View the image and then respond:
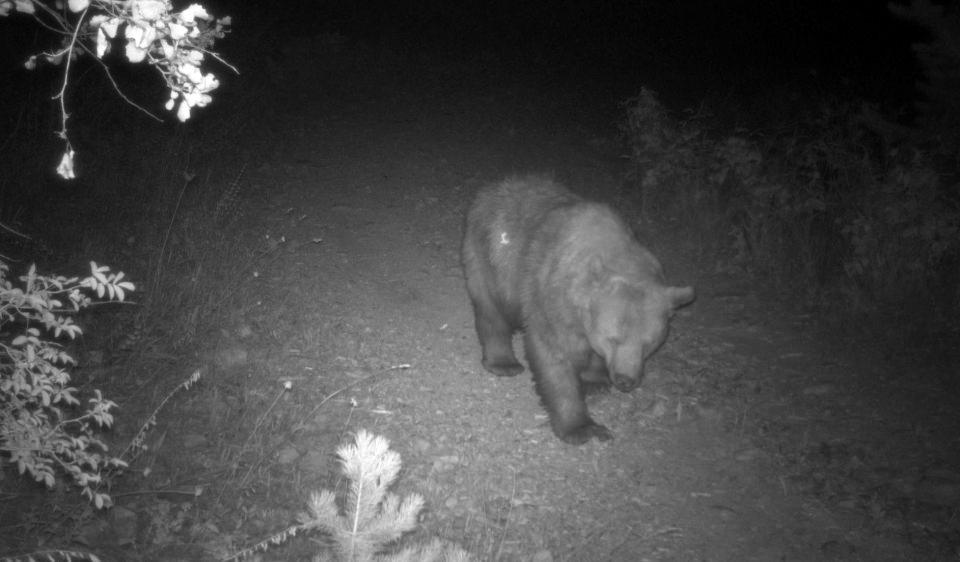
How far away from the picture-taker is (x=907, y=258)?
7035 mm

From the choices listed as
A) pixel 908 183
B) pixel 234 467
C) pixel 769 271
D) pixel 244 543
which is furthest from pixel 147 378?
pixel 908 183

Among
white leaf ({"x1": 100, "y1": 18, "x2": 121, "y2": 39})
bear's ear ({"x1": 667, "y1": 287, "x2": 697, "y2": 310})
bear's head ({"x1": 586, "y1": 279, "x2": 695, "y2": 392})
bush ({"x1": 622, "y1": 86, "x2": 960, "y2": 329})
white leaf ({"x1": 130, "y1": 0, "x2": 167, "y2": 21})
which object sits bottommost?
bear's head ({"x1": 586, "y1": 279, "x2": 695, "y2": 392})

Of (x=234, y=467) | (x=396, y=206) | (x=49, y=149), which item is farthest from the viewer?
(x=396, y=206)

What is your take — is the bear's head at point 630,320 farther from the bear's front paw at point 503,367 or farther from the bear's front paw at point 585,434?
the bear's front paw at point 503,367

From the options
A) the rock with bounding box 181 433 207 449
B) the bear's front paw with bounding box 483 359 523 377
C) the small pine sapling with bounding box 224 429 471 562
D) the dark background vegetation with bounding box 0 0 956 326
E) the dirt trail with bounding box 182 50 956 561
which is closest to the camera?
the small pine sapling with bounding box 224 429 471 562

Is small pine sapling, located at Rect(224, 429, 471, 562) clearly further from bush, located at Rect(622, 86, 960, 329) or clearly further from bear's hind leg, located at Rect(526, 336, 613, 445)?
bush, located at Rect(622, 86, 960, 329)

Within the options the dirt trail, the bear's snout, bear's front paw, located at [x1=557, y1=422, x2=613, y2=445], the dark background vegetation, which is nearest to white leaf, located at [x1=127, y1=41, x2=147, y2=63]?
the dirt trail

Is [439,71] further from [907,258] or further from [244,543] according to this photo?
[244,543]

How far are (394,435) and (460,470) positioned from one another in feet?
1.84

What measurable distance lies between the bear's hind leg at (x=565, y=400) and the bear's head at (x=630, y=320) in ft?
1.58

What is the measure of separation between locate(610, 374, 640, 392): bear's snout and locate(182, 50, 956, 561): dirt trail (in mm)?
595

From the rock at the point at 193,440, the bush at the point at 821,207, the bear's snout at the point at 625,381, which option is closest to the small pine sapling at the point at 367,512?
the rock at the point at 193,440

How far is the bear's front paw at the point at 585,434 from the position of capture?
5.37 meters

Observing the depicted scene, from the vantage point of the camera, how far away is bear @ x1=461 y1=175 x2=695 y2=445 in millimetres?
5016
